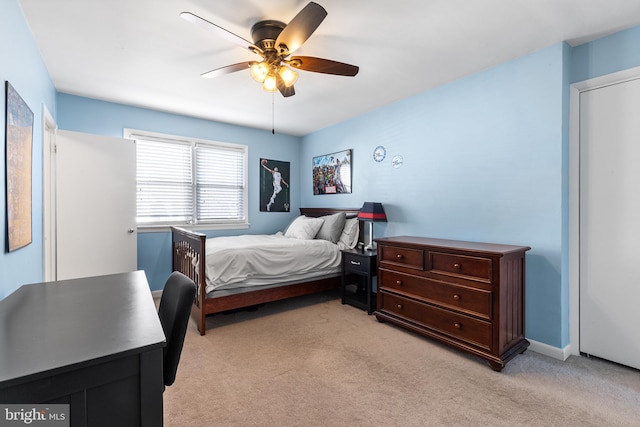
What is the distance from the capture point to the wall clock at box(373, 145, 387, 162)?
372 centimetres

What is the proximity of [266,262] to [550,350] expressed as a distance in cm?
260

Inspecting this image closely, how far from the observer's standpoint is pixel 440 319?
8.26ft

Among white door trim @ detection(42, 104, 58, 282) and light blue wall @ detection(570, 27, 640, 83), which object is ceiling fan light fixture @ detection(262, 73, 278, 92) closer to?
white door trim @ detection(42, 104, 58, 282)

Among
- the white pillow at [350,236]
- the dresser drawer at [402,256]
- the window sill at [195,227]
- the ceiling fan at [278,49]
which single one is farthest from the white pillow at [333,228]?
the ceiling fan at [278,49]

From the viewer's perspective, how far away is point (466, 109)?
2.91 meters

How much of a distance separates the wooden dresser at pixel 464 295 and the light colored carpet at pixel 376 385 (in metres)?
0.14

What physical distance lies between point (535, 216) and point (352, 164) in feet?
7.54

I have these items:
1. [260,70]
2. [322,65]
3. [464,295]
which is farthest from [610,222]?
[260,70]

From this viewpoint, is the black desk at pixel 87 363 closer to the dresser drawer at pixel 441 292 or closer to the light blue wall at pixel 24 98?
the light blue wall at pixel 24 98

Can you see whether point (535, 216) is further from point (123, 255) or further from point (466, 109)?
point (123, 255)

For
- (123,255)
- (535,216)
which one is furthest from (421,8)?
(123,255)

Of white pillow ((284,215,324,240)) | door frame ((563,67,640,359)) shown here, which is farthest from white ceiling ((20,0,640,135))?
white pillow ((284,215,324,240))

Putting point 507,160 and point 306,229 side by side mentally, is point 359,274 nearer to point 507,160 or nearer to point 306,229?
point 306,229

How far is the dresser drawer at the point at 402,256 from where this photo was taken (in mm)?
2682
